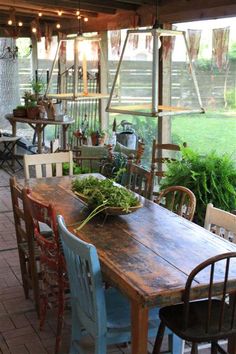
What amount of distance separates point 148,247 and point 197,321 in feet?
1.49

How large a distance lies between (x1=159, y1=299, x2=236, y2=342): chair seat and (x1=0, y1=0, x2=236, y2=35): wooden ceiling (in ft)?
12.0

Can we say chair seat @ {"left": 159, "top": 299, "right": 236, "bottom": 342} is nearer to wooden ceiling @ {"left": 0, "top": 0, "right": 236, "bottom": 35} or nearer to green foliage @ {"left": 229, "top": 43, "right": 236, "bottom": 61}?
green foliage @ {"left": 229, "top": 43, "right": 236, "bottom": 61}

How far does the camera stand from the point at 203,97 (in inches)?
226

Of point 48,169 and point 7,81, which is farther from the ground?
point 7,81

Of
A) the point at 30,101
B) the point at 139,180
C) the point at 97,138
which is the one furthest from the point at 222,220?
the point at 30,101

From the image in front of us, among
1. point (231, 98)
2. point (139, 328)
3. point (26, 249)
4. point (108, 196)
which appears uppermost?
point (231, 98)

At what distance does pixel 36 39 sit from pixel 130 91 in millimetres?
3343

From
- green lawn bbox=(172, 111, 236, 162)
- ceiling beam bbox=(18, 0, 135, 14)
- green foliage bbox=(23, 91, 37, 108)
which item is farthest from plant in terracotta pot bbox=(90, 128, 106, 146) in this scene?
ceiling beam bbox=(18, 0, 135, 14)

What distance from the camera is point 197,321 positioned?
7.57ft

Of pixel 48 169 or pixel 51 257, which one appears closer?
pixel 51 257

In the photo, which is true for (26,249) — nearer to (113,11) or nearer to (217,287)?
(217,287)

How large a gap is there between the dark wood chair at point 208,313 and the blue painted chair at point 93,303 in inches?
7.7

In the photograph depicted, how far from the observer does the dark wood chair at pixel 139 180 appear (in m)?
3.69

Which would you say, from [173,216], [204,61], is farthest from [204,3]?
[173,216]
